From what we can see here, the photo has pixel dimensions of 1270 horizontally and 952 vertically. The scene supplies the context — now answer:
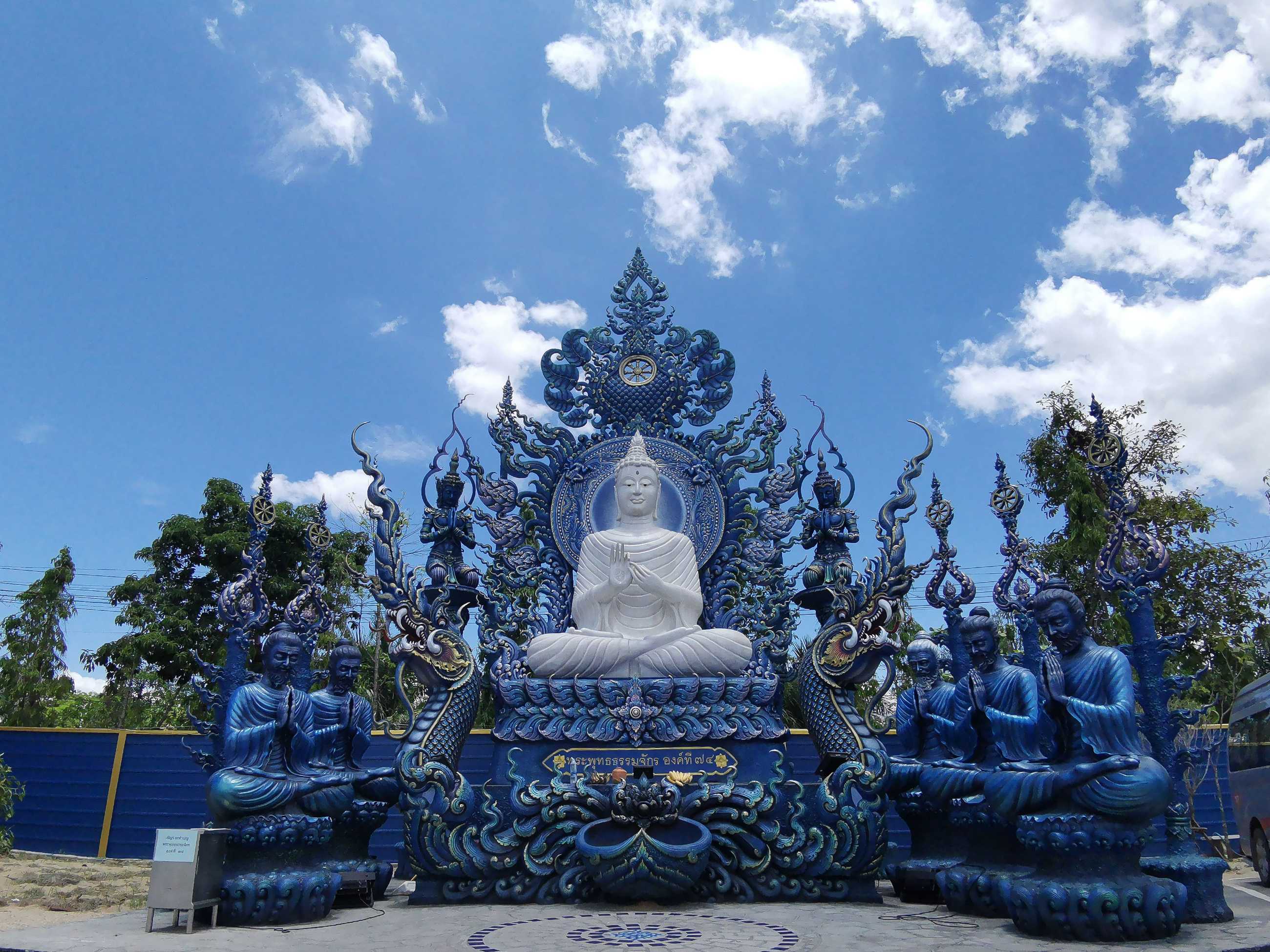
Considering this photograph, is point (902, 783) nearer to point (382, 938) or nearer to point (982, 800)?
point (982, 800)

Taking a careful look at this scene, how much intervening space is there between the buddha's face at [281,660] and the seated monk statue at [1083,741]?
580cm

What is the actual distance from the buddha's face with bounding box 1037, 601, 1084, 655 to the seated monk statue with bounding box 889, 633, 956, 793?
2188 millimetres

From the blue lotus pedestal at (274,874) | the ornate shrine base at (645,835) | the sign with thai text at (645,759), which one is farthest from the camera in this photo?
the sign with thai text at (645,759)

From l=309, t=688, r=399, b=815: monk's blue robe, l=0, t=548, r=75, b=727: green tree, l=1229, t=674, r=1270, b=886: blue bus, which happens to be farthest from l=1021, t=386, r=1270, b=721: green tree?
l=0, t=548, r=75, b=727: green tree

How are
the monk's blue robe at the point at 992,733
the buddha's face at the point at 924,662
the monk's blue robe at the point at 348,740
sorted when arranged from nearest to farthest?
the monk's blue robe at the point at 992,733 → the monk's blue robe at the point at 348,740 → the buddha's face at the point at 924,662

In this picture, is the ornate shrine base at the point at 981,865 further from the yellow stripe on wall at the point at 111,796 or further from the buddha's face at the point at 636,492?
the yellow stripe on wall at the point at 111,796

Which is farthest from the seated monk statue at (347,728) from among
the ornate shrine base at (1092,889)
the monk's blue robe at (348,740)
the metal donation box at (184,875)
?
the ornate shrine base at (1092,889)

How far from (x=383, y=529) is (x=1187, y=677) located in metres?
7.70

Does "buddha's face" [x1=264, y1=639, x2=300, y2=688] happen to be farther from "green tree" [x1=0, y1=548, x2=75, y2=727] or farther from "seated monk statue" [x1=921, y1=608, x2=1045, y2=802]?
"green tree" [x1=0, y1=548, x2=75, y2=727]

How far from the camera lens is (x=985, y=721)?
7883mm

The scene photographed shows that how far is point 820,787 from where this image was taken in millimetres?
8211

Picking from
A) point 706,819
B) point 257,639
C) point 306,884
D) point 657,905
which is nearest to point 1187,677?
point 706,819

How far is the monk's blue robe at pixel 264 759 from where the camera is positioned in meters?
7.08

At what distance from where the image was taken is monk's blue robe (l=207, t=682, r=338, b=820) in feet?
23.2
